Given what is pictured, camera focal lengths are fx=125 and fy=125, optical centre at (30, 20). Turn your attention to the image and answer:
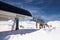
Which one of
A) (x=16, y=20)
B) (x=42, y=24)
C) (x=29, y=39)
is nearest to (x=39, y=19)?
(x=42, y=24)

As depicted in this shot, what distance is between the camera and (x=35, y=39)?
4.11 meters

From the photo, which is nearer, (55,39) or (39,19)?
(55,39)

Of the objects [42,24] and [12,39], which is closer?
[12,39]

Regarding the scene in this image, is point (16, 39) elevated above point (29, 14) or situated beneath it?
situated beneath

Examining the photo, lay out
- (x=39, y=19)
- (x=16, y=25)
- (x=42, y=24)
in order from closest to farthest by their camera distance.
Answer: (x=16, y=25)
(x=39, y=19)
(x=42, y=24)

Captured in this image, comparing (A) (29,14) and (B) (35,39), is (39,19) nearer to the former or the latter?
(A) (29,14)

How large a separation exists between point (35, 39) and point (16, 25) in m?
7.23

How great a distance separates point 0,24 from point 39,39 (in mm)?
12645

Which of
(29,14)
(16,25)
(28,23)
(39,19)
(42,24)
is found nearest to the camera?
(29,14)

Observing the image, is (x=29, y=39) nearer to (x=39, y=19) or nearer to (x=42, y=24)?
(x=39, y=19)

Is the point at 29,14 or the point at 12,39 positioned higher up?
the point at 29,14

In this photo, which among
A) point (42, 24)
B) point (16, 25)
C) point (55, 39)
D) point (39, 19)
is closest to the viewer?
point (55, 39)

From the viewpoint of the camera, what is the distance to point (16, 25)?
1120 cm

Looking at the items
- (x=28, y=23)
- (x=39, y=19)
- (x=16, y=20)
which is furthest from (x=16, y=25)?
(x=28, y=23)
